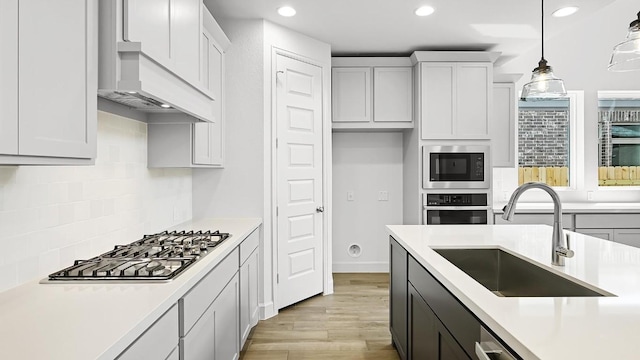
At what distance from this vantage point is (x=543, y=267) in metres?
1.72

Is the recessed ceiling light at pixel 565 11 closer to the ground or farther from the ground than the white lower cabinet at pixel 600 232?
farther from the ground

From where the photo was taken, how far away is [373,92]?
445 centimetres

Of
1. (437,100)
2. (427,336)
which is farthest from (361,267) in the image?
(427,336)

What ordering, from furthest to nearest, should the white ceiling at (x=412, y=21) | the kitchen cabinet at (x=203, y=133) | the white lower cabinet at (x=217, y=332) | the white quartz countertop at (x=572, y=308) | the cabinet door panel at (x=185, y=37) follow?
the white ceiling at (x=412, y=21) → the kitchen cabinet at (x=203, y=133) → the cabinet door panel at (x=185, y=37) → the white lower cabinet at (x=217, y=332) → the white quartz countertop at (x=572, y=308)

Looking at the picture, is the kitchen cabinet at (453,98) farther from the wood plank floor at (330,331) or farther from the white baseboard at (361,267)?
the wood plank floor at (330,331)

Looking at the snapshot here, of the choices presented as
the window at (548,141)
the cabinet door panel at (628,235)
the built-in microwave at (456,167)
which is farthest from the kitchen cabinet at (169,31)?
the cabinet door panel at (628,235)

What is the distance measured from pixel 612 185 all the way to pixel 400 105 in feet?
9.91

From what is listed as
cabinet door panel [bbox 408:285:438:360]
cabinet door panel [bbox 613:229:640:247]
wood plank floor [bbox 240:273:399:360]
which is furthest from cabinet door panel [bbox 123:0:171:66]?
cabinet door panel [bbox 613:229:640:247]

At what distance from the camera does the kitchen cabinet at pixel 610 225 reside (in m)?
4.27

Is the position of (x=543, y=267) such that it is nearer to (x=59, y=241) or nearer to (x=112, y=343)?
(x=112, y=343)

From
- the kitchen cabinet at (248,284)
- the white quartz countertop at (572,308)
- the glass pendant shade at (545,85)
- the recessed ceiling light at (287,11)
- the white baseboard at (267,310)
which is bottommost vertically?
the white baseboard at (267,310)

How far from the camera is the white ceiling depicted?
324 centimetres

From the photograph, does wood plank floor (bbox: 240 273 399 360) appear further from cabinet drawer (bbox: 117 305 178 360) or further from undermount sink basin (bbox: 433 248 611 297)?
cabinet drawer (bbox: 117 305 178 360)

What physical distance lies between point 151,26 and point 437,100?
322 cm
